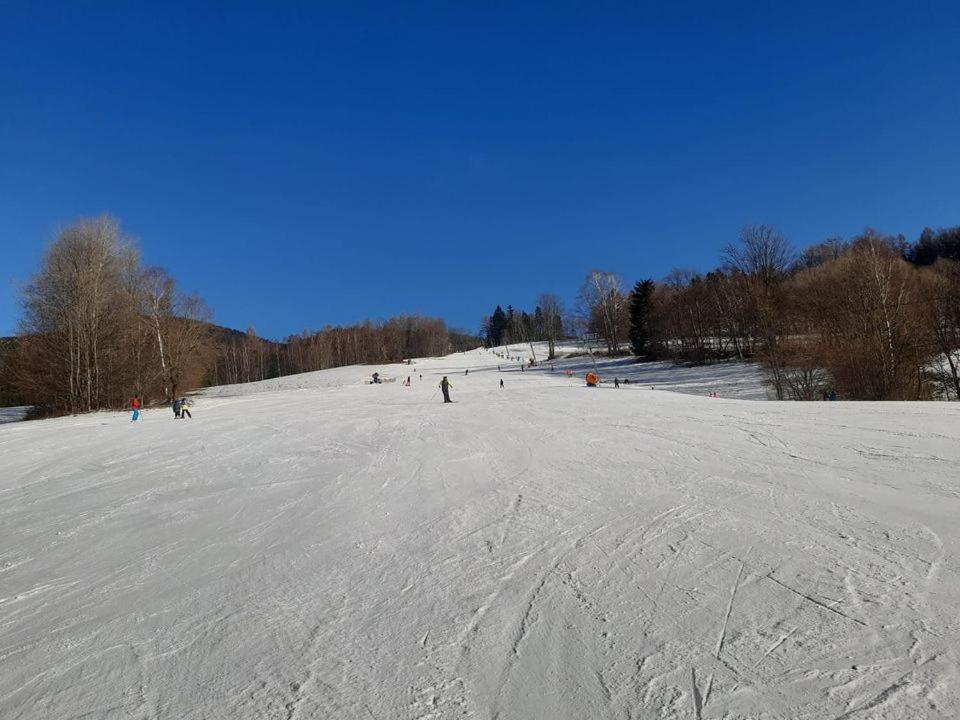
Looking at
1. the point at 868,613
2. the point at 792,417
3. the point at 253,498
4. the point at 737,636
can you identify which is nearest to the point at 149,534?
the point at 253,498

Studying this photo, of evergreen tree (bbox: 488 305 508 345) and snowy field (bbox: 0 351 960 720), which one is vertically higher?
evergreen tree (bbox: 488 305 508 345)

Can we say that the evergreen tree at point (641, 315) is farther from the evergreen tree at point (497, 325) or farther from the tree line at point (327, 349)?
the evergreen tree at point (497, 325)

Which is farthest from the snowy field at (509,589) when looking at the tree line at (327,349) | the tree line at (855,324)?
the tree line at (327,349)

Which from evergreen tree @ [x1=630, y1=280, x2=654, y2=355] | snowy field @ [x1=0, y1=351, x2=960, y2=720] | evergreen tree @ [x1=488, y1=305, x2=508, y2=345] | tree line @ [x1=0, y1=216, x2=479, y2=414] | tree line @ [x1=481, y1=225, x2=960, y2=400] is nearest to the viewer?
snowy field @ [x1=0, y1=351, x2=960, y2=720]

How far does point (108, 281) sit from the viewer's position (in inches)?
1166

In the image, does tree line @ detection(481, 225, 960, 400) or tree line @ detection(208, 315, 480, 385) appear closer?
tree line @ detection(481, 225, 960, 400)

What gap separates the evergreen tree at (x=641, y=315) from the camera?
201ft

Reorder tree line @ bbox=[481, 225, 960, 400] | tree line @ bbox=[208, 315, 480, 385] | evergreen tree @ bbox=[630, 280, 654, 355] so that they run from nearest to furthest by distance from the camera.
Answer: tree line @ bbox=[481, 225, 960, 400] < evergreen tree @ bbox=[630, 280, 654, 355] < tree line @ bbox=[208, 315, 480, 385]

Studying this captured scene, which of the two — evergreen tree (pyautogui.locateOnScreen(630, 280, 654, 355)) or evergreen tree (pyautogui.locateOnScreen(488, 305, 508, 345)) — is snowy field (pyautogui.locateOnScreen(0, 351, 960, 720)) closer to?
evergreen tree (pyautogui.locateOnScreen(630, 280, 654, 355))

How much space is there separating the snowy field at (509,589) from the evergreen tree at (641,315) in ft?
178

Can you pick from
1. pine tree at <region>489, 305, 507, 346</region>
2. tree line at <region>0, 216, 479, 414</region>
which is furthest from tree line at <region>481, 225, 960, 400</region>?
pine tree at <region>489, 305, 507, 346</region>

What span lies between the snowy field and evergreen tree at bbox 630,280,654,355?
54294 millimetres

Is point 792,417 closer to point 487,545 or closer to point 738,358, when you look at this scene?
point 487,545

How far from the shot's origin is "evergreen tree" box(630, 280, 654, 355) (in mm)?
61250
